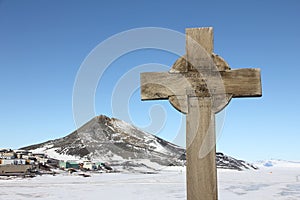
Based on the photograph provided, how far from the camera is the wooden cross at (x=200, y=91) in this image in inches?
107

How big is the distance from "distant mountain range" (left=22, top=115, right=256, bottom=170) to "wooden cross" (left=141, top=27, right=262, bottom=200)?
295 ft

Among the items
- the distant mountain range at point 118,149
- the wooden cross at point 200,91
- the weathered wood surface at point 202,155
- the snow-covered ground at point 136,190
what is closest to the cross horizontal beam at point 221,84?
the wooden cross at point 200,91

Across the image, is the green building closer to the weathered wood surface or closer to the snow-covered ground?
the snow-covered ground

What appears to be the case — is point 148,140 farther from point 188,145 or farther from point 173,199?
point 188,145

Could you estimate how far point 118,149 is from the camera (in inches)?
5064

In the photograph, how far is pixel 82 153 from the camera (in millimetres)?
109062

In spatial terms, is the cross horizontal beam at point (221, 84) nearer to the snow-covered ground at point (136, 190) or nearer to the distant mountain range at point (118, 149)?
the snow-covered ground at point (136, 190)

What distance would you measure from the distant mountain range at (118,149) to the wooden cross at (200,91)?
90.0m

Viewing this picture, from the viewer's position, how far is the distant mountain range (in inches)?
3949

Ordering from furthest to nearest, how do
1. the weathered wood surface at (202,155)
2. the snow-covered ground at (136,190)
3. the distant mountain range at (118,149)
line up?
the distant mountain range at (118,149), the snow-covered ground at (136,190), the weathered wood surface at (202,155)

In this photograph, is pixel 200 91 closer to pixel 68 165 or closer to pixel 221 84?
pixel 221 84

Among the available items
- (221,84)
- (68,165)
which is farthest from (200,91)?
(68,165)

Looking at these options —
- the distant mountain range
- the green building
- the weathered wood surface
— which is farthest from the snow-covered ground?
the distant mountain range

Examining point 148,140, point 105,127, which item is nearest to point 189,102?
point 148,140
